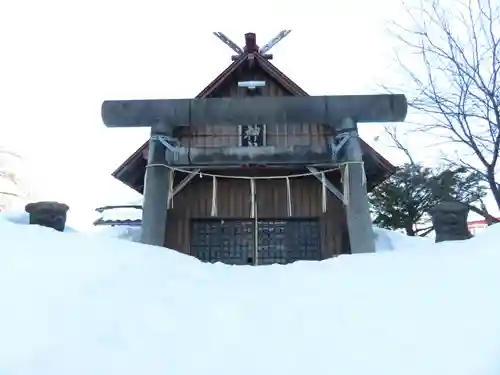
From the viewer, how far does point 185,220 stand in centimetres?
1059

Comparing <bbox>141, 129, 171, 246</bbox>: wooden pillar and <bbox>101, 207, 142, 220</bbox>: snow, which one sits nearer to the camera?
<bbox>141, 129, 171, 246</bbox>: wooden pillar

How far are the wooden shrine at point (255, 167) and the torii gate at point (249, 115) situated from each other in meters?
0.02

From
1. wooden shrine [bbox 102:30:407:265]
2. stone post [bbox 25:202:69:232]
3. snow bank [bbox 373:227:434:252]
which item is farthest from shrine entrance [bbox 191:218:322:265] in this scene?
stone post [bbox 25:202:69:232]

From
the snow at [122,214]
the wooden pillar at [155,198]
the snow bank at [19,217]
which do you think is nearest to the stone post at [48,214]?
the snow bank at [19,217]

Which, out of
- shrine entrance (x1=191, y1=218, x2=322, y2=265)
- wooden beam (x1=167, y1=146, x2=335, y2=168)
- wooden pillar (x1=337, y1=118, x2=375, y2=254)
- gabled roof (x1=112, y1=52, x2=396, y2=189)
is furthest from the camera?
gabled roof (x1=112, y1=52, x2=396, y2=189)

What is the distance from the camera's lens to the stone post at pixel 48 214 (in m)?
7.15

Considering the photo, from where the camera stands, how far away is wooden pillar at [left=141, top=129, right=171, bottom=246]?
7.50 m

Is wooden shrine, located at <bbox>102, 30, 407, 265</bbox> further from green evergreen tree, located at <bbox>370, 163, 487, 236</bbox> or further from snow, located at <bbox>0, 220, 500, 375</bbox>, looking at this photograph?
green evergreen tree, located at <bbox>370, 163, 487, 236</bbox>

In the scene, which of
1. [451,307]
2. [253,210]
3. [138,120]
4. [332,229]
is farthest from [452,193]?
[451,307]

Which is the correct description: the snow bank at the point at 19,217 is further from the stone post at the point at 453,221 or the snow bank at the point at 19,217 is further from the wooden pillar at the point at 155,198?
the stone post at the point at 453,221

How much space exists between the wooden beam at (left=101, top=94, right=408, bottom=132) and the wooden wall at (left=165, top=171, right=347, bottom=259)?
309 centimetres

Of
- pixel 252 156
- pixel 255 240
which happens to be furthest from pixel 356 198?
pixel 255 240

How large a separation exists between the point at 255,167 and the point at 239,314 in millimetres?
6250

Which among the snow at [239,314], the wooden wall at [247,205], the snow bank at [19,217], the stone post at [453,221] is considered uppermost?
the wooden wall at [247,205]
